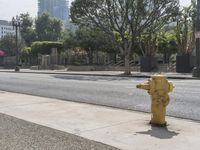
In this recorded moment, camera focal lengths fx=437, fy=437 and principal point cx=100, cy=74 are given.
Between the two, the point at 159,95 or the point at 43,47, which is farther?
the point at 43,47

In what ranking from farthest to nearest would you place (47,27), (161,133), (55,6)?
(55,6)
(47,27)
(161,133)

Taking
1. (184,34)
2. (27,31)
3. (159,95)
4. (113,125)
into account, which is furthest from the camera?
(27,31)

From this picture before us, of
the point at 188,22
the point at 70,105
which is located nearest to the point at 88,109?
the point at 70,105

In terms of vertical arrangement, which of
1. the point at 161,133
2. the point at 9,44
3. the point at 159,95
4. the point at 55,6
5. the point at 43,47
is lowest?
the point at 161,133

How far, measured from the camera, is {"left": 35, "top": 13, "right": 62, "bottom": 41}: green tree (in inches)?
4766

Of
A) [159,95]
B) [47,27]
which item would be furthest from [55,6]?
[159,95]

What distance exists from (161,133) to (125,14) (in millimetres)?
28109

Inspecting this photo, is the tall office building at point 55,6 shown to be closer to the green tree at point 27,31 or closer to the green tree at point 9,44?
the green tree at point 27,31

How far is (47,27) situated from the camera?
4766 inches

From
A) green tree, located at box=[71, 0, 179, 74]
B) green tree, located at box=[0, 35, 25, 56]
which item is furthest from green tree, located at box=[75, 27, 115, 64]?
green tree, located at box=[0, 35, 25, 56]

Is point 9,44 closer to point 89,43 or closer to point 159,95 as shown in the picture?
point 89,43

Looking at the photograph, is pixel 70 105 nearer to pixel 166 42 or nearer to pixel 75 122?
pixel 75 122

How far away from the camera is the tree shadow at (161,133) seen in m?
8.22

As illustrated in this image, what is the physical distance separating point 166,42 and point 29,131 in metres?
43.8
